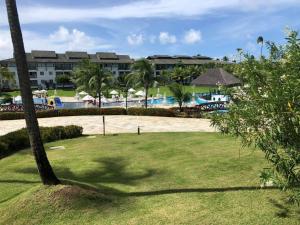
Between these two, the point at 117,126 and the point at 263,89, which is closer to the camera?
the point at 263,89

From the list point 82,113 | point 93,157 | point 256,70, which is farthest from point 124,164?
point 82,113

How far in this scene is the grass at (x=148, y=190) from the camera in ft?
30.2

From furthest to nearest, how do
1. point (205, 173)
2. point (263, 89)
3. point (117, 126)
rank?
point (117, 126)
point (205, 173)
point (263, 89)

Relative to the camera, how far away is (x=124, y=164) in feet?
49.4

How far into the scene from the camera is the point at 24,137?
69.8 feet

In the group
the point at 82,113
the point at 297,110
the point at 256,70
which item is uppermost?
the point at 256,70

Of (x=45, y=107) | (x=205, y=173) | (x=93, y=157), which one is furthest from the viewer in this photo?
(x=45, y=107)

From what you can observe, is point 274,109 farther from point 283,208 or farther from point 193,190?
point 193,190

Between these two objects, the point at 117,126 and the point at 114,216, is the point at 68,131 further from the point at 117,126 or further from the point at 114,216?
the point at 114,216

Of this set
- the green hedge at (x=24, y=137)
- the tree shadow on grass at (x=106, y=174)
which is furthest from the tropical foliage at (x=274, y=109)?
the green hedge at (x=24, y=137)

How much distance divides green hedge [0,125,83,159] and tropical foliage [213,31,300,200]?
48.5 ft

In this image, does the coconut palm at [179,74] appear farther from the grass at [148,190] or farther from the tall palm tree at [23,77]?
the tall palm tree at [23,77]

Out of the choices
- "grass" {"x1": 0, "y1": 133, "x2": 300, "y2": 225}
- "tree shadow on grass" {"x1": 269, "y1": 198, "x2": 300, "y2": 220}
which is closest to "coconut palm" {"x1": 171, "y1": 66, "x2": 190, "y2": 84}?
"grass" {"x1": 0, "y1": 133, "x2": 300, "y2": 225}

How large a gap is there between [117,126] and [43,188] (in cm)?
1967
